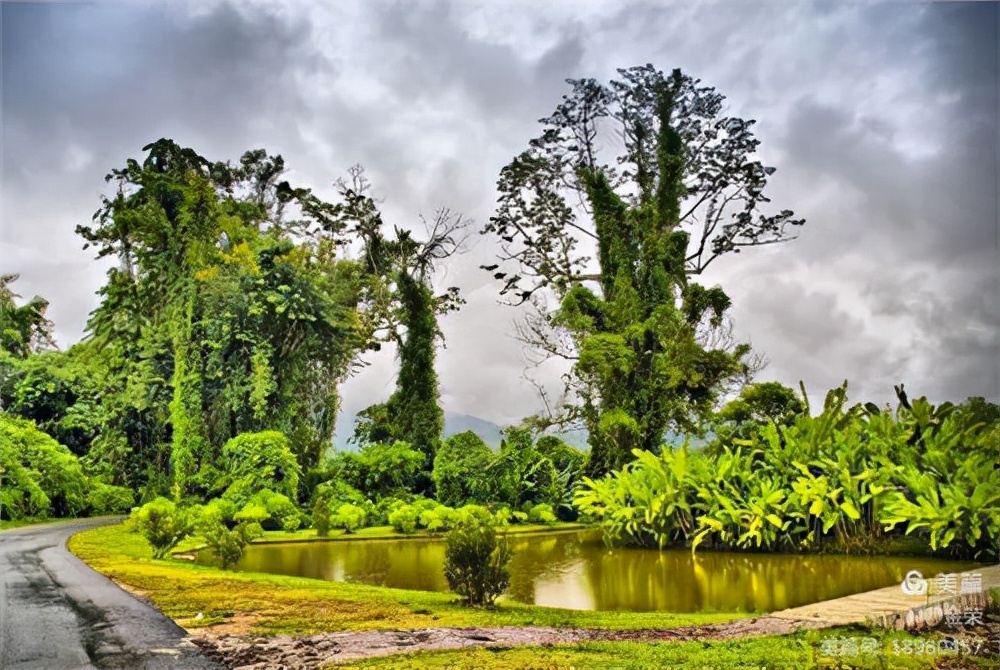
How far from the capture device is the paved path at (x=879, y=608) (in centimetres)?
500

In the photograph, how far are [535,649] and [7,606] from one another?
12.6 ft

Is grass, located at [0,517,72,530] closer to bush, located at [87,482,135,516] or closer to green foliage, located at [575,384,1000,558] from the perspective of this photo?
bush, located at [87,482,135,516]

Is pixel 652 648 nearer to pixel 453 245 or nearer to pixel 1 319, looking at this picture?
pixel 453 245

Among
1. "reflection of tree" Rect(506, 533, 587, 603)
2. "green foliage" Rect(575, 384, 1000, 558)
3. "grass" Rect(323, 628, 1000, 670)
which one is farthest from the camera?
"green foliage" Rect(575, 384, 1000, 558)

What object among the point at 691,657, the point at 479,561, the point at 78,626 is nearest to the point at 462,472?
the point at 479,561

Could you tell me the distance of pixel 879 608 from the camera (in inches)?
214

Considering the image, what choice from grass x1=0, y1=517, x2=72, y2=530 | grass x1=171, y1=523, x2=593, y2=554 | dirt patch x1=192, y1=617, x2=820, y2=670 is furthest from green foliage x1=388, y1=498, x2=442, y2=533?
dirt patch x1=192, y1=617, x2=820, y2=670

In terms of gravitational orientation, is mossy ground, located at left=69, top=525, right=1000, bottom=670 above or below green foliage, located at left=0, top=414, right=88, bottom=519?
below

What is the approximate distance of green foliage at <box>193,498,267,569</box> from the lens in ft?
27.2

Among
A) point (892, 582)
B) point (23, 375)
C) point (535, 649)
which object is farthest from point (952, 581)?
point (23, 375)

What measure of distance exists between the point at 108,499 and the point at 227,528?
5009mm

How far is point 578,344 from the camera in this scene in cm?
1553

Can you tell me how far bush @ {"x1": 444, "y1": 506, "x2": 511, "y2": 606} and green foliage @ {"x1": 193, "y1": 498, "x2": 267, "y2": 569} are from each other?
3.31 meters

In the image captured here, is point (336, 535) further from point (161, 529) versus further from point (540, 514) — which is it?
point (540, 514)
